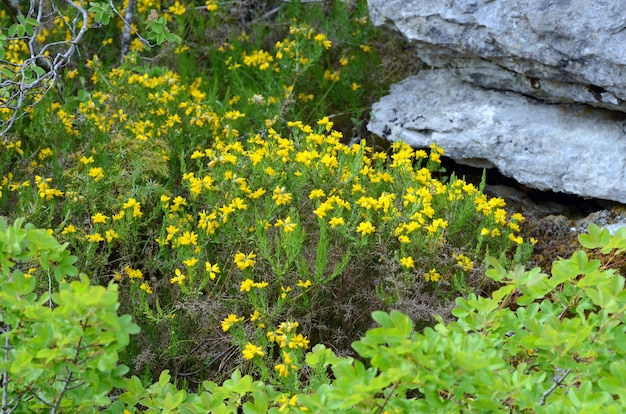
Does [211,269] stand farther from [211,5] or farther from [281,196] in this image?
[211,5]

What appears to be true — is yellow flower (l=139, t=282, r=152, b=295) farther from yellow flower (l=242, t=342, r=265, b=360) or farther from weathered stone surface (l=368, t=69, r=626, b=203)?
weathered stone surface (l=368, t=69, r=626, b=203)

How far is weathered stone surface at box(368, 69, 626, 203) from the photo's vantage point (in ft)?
14.7

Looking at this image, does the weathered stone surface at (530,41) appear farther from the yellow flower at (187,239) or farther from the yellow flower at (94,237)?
the yellow flower at (94,237)

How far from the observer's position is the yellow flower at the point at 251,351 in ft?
10.3

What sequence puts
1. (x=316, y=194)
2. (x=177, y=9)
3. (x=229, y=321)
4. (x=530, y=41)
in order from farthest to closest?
(x=177, y=9), (x=530, y=41), (x=316, y=194), (x=229, y=321)

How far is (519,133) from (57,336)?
3.28 meters

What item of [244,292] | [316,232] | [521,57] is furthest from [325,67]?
[244,292]

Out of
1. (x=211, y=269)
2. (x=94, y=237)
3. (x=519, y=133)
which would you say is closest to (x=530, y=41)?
(x=519, y=133)

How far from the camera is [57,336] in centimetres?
213

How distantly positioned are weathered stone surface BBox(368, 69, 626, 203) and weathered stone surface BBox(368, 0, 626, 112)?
0.12 metres

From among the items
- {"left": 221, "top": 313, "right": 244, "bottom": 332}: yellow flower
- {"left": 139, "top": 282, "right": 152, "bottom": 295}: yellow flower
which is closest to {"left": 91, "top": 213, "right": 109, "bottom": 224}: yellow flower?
{"left": 139, "top": 282, "right": 152, "bottom": 295}: yellow flower

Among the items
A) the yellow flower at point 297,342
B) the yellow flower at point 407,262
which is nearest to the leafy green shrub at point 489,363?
the yellow flower at point 297,342

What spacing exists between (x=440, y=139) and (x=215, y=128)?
1355 millimetres

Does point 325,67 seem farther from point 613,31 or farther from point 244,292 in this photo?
point 244,292
